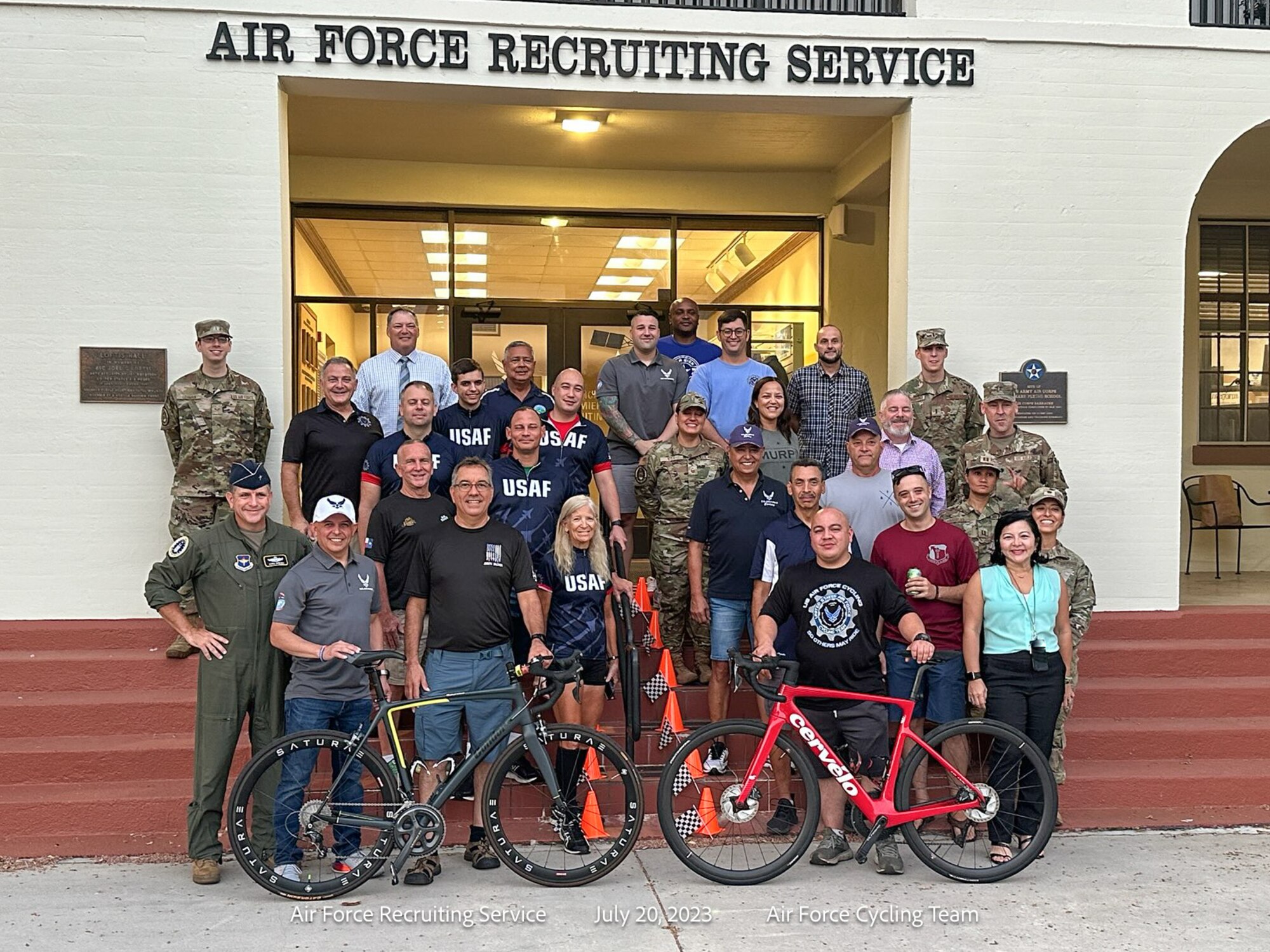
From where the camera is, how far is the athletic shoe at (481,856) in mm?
6020

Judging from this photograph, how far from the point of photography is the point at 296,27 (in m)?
7.97

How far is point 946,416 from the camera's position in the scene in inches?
313

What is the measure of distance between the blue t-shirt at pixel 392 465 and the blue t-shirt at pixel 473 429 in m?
0.13

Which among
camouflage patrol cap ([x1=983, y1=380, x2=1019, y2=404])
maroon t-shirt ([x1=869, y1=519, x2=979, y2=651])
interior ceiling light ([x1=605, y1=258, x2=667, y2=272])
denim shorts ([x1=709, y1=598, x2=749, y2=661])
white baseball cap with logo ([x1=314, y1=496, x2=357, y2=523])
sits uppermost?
interior ceiling light ([x1=605, y1=258, x2=667, y2=272])

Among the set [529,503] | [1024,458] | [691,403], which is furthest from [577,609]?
[1024,458]

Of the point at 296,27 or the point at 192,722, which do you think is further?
the point at 296,27

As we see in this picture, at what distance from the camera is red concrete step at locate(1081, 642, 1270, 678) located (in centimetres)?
790

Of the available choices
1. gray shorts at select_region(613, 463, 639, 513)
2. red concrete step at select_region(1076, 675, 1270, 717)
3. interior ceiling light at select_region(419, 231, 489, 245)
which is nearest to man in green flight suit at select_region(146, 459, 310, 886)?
gray shorts at select_region(613, 463, 639, 513)

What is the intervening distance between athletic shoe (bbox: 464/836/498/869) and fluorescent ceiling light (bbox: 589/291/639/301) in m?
6.25

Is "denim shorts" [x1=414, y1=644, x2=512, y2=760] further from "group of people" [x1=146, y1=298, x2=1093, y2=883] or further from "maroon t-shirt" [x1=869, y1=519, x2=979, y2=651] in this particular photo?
"maroon t-shirt" [x1=869, y1=519, x2=979, y2=651]

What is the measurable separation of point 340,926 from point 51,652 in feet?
10.3

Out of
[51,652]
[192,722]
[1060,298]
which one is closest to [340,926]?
[192,722]

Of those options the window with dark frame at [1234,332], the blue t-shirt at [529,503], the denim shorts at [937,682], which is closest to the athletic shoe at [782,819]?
the denim shorts at [937,682]

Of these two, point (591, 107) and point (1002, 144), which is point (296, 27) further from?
point (1002, 144)
